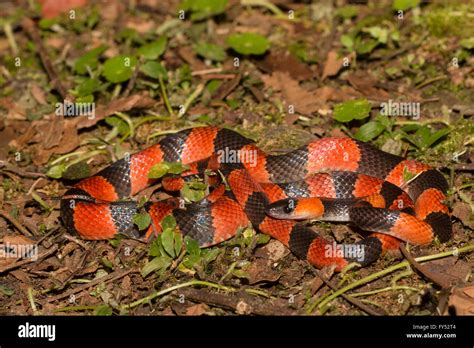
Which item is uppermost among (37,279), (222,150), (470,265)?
(222,150)

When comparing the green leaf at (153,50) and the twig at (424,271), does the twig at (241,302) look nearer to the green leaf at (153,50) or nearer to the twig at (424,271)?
the twig at (424,271)

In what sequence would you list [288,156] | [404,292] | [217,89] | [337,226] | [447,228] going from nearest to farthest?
[404,292] → [447,228] → [337,226] → [288,156] → [217,89]

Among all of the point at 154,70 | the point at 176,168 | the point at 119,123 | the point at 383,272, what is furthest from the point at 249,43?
the point at 383,272

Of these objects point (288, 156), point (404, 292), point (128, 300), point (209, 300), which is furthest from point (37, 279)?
point (404, 292)

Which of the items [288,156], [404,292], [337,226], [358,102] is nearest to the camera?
[404,292]

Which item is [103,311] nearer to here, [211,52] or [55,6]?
[211,52]

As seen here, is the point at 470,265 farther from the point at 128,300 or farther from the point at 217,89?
the point at 217,89

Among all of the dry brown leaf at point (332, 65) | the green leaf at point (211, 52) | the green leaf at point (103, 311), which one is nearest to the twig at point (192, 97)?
the green leaf at point (211, 52)
